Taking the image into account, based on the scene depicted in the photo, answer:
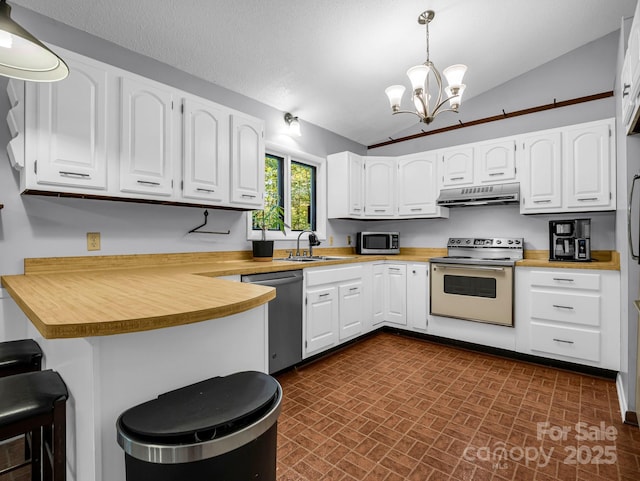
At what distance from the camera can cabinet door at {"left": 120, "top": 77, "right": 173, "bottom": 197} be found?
2.13 m

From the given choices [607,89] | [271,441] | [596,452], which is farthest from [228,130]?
[607,89]

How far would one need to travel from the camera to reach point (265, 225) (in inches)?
130

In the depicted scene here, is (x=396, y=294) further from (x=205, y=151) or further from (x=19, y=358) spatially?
(x=19, y=358)

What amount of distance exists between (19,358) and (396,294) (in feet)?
10.9

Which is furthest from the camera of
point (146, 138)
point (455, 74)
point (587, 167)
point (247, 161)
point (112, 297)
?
→ point (587, 167)

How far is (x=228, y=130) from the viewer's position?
2707mm

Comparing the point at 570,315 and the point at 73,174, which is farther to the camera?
the point at 570,315

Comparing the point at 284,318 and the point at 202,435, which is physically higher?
the point at 202,435

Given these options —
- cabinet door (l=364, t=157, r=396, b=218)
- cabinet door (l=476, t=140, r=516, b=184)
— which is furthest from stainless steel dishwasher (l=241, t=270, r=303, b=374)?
cabinet door (l=476, t=140, r=516, b=184)

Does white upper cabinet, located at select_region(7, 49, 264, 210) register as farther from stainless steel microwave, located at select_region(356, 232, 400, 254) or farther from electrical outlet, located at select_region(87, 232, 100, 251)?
stainless steel microwave, located at select_region(356, 232, 400, 254)

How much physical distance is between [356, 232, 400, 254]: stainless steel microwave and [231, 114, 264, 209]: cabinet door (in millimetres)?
1786

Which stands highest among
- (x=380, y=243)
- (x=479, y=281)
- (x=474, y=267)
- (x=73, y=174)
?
(x=73, y=174)

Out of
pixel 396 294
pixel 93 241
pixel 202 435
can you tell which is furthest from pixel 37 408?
pixel 396 294

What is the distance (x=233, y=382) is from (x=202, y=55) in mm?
2620
